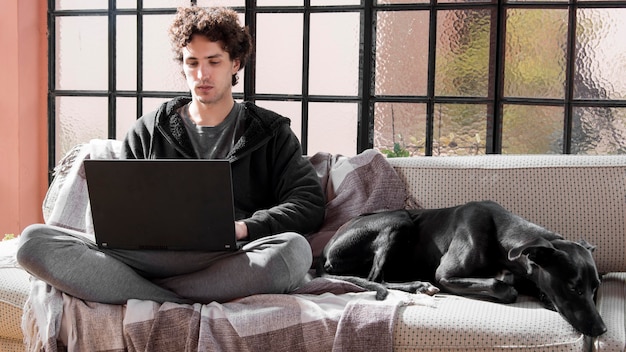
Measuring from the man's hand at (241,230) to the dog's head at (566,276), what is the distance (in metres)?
0.86

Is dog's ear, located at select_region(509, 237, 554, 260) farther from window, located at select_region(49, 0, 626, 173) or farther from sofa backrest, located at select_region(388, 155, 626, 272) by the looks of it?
window, located at select_region(49, 0, 626, 173)

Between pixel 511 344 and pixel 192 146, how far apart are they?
1.40 meters

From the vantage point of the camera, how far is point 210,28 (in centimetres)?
327

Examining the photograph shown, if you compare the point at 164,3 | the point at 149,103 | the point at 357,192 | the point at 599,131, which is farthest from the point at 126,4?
the point at 599,131

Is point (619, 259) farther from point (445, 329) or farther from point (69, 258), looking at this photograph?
point (69, 258)

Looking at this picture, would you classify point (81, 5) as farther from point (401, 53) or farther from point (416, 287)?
point (416, 287)

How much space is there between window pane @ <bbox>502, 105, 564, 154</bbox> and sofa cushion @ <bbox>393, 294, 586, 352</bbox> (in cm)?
163

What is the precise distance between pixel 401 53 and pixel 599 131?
96 centimetres

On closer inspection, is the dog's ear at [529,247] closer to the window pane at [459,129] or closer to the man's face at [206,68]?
the man's face at [206,68]

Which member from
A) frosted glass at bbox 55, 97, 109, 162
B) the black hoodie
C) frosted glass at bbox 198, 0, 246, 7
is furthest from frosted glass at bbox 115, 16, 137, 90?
the black hoodie

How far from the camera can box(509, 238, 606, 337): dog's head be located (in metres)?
2.52

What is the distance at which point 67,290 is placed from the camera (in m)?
2.74

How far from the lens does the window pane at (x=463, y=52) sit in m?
4.14

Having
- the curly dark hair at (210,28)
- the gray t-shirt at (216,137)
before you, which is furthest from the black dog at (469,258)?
the curly dark hair at (210,28)
